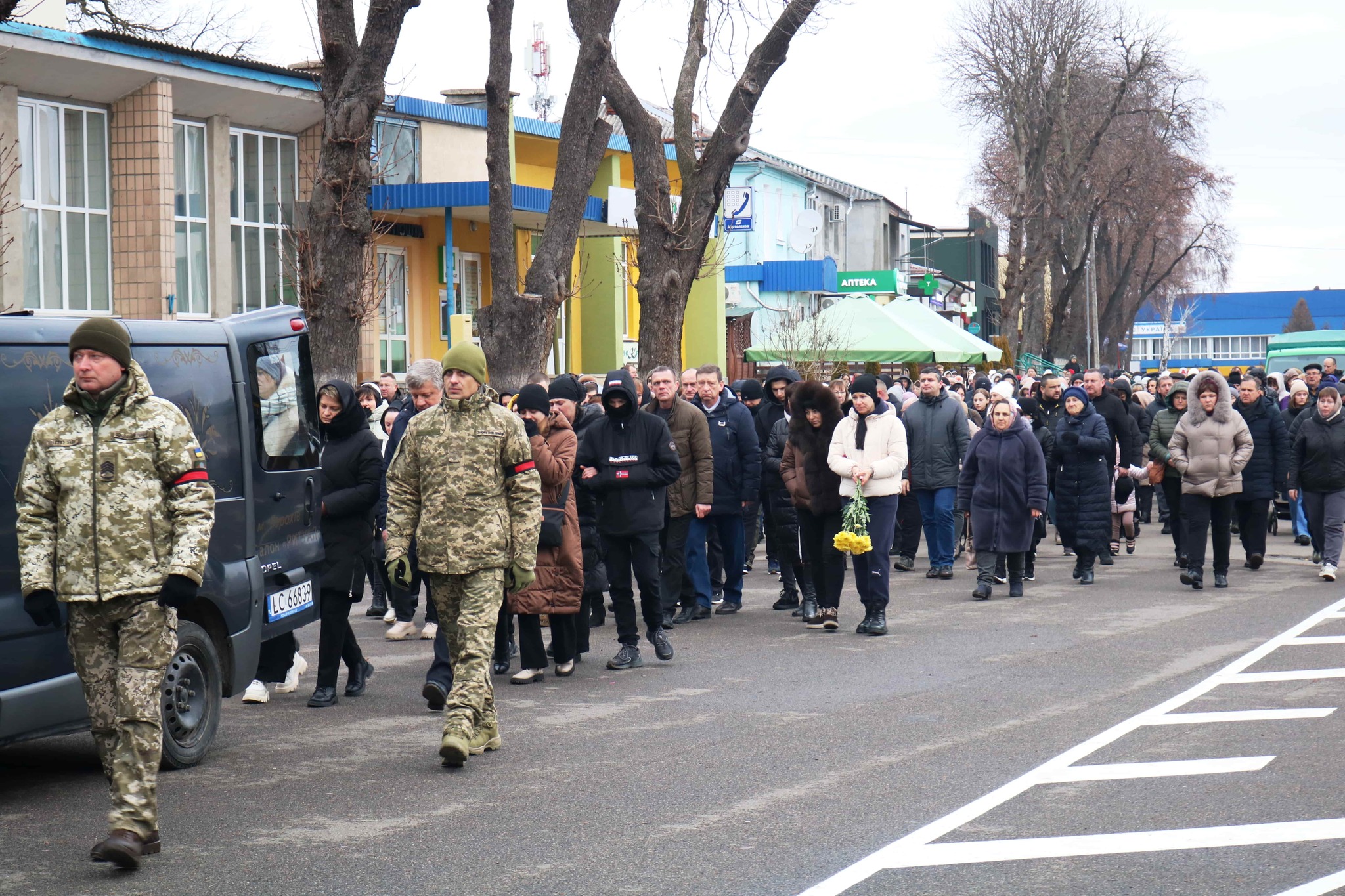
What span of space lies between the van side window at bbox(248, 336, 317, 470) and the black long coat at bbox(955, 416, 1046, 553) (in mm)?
6966

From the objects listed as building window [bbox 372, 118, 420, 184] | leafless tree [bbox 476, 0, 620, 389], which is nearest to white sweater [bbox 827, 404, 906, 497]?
leafless tree [bbox 476, 0, 620, 389]

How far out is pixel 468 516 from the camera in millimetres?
7297

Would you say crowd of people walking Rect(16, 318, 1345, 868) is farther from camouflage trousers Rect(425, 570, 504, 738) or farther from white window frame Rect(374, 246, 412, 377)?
white window frame Rect(374, 246, 412, 377)

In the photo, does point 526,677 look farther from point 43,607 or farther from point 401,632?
point 43,607

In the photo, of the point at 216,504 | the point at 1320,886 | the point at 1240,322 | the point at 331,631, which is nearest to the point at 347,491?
the point at 331,631

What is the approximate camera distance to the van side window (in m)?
7.71

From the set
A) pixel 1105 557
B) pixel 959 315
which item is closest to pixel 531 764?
pixel 1105 557

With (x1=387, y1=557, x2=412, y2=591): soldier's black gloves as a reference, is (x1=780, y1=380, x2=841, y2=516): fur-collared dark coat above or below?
above

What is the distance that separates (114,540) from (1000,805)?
3653mm

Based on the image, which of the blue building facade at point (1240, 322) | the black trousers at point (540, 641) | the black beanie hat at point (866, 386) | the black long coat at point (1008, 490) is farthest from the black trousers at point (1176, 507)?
the blue building facade at point (1240, 322)

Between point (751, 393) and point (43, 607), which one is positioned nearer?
point (43, 607)

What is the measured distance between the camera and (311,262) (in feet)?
46.0

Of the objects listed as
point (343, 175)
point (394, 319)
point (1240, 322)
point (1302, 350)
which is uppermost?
point (1240, 322)

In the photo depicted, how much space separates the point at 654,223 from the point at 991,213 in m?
36.2
